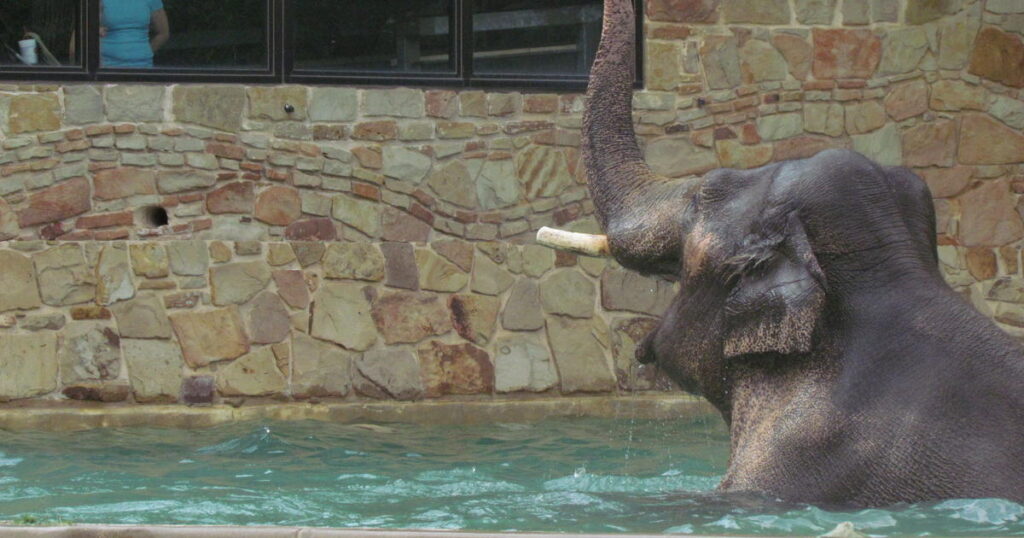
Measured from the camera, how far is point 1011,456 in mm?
4379

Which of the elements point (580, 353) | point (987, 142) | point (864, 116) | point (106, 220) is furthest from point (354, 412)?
point (987, 142)

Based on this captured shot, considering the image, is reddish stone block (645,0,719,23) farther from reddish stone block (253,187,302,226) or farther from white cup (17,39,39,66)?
white cup (17,39,39,66)

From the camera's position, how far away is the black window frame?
33.7ft

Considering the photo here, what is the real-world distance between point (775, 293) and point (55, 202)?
21.6 ft

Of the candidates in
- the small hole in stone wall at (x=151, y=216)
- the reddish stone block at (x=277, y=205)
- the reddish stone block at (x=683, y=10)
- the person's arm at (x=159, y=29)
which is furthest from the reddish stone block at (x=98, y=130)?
the reddish stone block at (x=683, y=10)

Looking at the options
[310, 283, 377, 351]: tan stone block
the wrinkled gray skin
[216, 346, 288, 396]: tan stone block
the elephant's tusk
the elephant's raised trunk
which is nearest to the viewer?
the wrinkled gray skin

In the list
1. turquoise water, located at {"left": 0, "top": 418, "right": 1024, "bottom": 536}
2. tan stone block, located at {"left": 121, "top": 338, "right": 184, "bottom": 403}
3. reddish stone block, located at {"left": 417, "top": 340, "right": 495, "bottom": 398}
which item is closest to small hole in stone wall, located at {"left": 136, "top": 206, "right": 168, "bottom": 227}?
tan stone block, located at {"left": 121, "top": 338, "right": 184, "bottom": 403}

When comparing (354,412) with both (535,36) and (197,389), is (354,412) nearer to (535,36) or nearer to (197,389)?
(197,389)

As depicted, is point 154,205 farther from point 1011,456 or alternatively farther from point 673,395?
point 1011,456

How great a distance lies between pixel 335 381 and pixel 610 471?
304 centimetres

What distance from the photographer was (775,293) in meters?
4.68

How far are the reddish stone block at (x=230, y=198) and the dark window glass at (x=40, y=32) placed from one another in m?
1.20

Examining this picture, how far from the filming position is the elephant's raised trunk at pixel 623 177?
5.08m

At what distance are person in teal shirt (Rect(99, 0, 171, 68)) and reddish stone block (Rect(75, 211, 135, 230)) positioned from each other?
3.12ft
